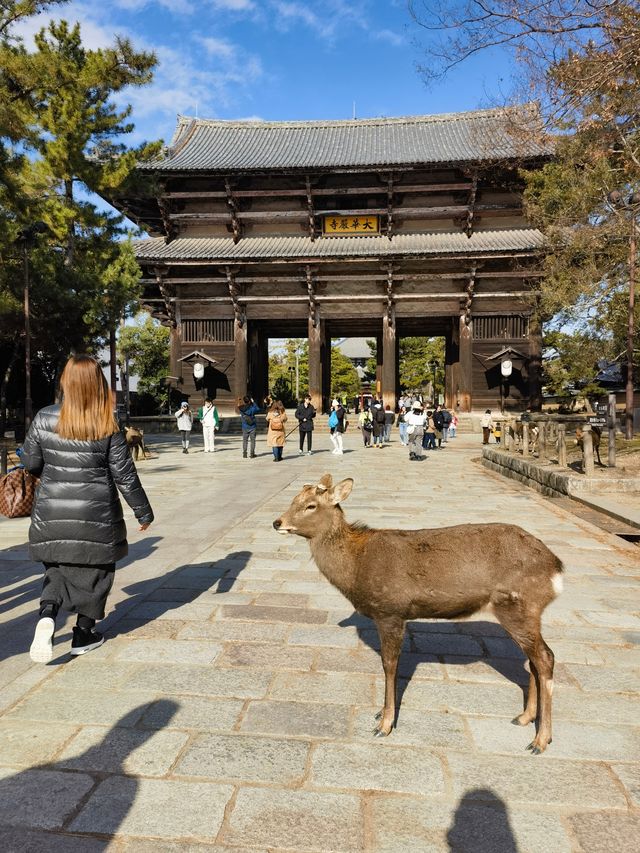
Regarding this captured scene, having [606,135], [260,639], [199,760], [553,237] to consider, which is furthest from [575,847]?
[553,237]

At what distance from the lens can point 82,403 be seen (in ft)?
10.7

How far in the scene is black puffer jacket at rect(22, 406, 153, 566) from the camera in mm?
3279

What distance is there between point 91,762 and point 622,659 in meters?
3.05

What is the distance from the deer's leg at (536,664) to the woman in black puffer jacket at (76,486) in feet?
7.48

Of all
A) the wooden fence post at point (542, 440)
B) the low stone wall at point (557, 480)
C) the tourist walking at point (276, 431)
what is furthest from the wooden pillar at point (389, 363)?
the wooden fence post at point (542, 440)

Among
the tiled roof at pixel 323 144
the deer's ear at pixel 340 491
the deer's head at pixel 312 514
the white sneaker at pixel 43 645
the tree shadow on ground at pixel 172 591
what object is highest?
the tiled roof at pixel 323 144

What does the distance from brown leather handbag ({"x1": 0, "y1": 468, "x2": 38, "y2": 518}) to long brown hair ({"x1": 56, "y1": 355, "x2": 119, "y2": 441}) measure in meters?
0.57

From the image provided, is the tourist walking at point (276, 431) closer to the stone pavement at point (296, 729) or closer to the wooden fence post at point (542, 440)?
the wooden fence post at point (542, 440)

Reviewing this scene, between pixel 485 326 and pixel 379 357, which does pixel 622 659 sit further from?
pixel 379 357

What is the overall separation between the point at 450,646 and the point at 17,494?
2.97 meters

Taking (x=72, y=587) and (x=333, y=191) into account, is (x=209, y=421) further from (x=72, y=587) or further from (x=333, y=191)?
(x=333, y=191)

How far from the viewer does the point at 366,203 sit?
26250mm

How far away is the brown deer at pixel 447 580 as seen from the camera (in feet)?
8.68

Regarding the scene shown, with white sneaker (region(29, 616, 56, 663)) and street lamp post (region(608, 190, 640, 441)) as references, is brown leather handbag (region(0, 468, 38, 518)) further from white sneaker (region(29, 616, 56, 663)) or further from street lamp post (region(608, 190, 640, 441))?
street lamp post (region(608, 190, 640, 441))
